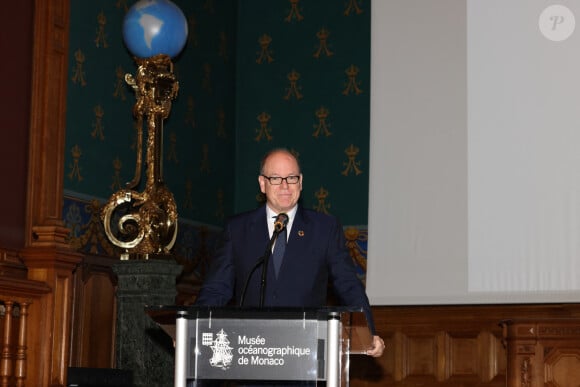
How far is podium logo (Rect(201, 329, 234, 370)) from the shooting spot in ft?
9.54

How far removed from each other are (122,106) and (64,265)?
5.46 feet

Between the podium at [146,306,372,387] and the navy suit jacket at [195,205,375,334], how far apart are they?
1.88 feet

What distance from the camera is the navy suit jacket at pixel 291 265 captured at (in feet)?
11.6

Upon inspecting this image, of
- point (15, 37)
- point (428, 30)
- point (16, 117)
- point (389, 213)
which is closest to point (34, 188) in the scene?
point (16, 117)

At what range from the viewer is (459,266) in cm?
680

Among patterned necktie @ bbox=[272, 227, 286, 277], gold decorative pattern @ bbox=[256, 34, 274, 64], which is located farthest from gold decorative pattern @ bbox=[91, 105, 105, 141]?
patterned necktie @ bbox=[272, 227, 286, 277]

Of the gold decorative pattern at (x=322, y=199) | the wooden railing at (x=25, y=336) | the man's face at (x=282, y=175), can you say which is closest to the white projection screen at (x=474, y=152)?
the gold decorative pattern at (x=322, y=199)

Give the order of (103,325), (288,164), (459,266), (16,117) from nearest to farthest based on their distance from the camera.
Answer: (288,164) < (16,117) < (103,325) < (459,266)

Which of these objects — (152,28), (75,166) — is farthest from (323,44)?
(75,166)

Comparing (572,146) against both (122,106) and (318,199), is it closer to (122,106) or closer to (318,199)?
(318,199)

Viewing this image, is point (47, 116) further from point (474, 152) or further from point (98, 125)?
point (474, 152)

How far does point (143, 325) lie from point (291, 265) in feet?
8.70

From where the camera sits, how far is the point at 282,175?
3408mm

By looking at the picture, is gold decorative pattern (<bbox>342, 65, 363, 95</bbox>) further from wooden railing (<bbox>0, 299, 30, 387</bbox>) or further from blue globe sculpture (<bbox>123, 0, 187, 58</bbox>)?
wooden railing (<bbox>0, 299, 30, 387</bbox>)
